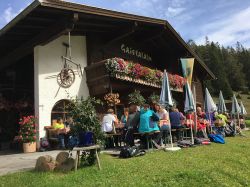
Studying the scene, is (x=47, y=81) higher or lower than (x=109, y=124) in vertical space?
higher

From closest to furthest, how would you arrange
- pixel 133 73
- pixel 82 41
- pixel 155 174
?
pixel 155 174 → pixel 133 73 → pixel 82 41

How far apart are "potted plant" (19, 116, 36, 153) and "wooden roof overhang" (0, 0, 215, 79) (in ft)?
A: 10.2

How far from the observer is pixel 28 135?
13164mm

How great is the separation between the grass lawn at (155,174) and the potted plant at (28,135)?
15.0ft

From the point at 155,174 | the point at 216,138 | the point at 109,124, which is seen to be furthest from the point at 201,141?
the point at 155,174

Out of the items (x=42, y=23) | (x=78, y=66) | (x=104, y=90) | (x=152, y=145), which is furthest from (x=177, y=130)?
(x=42, y=23)

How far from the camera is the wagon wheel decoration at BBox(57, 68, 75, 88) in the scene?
1468 cm

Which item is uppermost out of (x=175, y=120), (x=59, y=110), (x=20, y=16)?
(x=20, y=16)

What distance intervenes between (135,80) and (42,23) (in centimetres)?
495

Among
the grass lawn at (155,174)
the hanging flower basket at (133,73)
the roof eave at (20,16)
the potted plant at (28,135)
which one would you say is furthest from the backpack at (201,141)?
the roof eave at (20,16)

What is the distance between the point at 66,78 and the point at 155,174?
8.50 meters

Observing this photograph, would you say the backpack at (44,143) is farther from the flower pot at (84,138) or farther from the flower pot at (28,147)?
the flower pot at (84,138)

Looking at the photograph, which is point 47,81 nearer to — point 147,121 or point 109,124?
point 109,124

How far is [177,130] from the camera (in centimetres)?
1327
